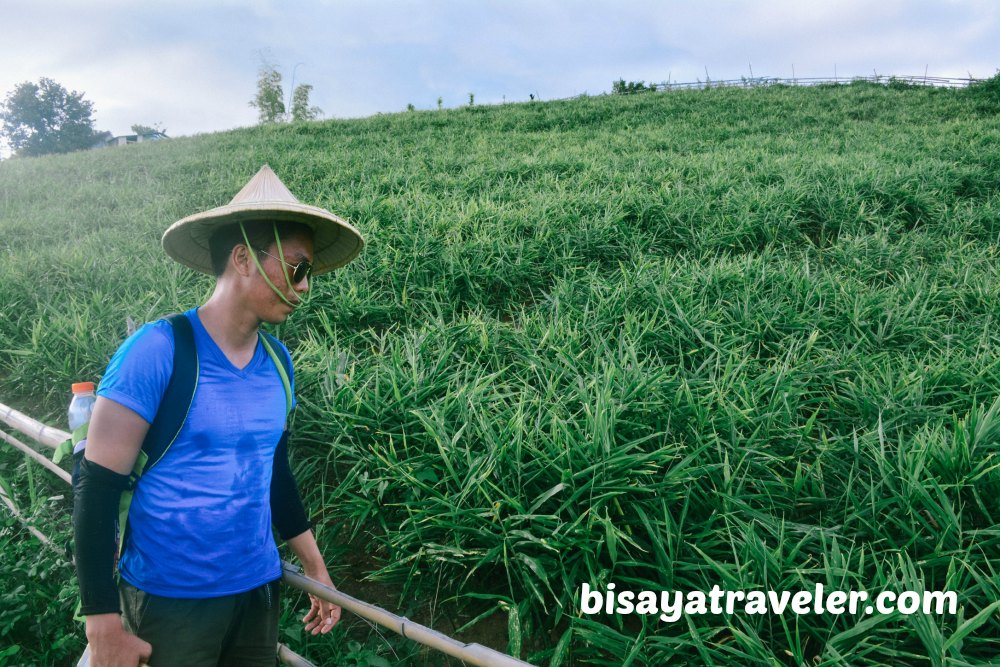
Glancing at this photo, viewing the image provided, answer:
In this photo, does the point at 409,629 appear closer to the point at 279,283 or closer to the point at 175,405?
the point at 175,405

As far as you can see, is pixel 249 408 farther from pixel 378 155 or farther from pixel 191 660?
pixel 378 155

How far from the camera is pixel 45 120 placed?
4781cm

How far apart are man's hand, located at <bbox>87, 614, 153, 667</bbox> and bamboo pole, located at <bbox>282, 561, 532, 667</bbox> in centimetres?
47

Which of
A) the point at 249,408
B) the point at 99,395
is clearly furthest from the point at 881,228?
the point at 99,395

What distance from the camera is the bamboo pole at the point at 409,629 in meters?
1.21

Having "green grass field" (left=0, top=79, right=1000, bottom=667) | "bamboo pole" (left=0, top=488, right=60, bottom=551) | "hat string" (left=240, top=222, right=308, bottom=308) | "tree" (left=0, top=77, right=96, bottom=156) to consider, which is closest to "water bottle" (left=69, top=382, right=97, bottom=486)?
"hat string" (left=240, top=222, right=308, bottom=308)

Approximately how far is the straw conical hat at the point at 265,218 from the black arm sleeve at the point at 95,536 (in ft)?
1.94

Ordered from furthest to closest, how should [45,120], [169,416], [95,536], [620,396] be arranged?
1. [45,120]
2. [620,396]
3. [169,416]
4. [95,536]

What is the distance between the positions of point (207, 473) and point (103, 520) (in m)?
0.22

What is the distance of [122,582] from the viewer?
1.38 metres

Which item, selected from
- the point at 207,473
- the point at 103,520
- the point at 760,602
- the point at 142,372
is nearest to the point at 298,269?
the point at 142,372

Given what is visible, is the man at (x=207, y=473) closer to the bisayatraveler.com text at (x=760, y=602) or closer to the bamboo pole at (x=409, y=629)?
the bamboo pole at (x=409, y=629)

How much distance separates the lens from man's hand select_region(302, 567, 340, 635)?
164 centimetres

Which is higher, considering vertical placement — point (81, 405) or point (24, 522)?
point (81, 405)
